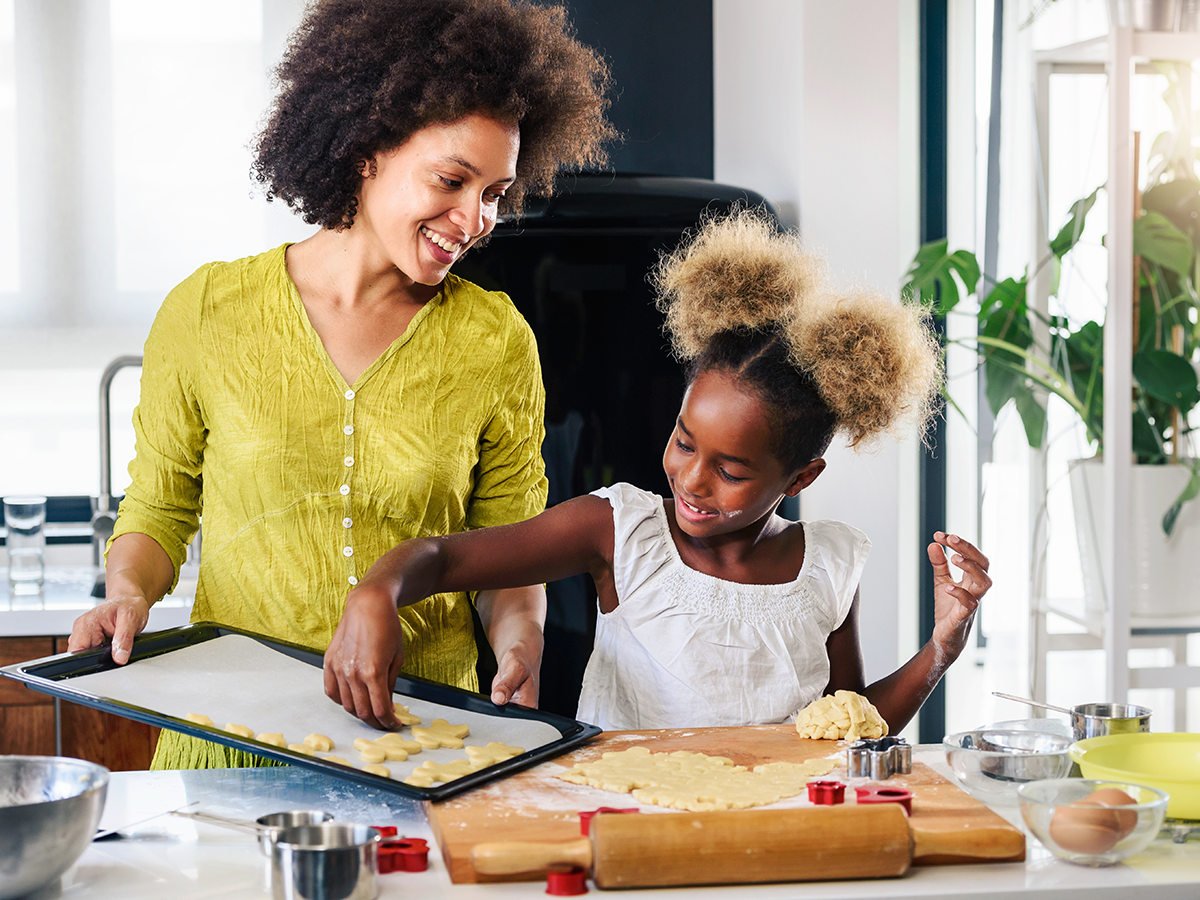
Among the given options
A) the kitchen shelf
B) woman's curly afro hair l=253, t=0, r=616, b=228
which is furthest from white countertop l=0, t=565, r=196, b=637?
the kitchen shelf

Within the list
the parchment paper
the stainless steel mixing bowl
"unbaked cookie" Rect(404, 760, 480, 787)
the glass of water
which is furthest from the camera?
the glass of water

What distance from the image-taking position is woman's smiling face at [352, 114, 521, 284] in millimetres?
1273

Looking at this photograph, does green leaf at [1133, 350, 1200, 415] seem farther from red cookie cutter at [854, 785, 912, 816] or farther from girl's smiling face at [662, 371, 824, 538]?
red cookie cutter at [854, 785, 912, 816]

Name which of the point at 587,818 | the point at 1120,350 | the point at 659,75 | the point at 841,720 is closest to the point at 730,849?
the point at 587,818

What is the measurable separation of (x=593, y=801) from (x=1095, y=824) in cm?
37

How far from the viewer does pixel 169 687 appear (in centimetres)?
112

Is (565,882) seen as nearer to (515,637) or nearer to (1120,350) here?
(515,637)

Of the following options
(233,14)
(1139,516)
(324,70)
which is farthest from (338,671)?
(233,14)

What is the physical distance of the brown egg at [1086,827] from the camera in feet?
2.74

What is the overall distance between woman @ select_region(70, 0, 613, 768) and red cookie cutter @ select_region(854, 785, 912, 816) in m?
0.41

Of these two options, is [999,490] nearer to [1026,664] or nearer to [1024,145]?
[1026,664]

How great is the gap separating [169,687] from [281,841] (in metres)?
0.37

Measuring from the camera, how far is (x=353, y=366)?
4.46ft

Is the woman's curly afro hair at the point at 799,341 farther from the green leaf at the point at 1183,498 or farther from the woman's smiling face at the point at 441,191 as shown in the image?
the green leaf at the point at 1183,498
